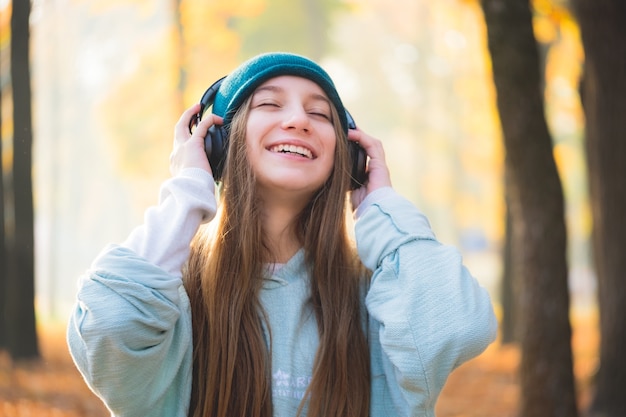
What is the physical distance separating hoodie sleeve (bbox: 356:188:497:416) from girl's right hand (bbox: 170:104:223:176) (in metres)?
0.57

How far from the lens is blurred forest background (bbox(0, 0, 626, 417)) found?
13836 millimetres

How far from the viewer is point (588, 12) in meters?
5.69

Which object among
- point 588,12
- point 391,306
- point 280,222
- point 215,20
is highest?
point 215,20

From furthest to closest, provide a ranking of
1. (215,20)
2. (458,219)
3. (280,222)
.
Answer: (458,219)
(215,20)
(280,222)

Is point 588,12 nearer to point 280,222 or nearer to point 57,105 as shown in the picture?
point 280,222

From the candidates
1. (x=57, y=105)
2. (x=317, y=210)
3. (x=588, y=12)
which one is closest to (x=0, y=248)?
(x=588, y=12)

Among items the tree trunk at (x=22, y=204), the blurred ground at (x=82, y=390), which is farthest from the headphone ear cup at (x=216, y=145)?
the tree trunk at (x=22, y=204)

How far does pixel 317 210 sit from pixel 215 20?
41.7 feet

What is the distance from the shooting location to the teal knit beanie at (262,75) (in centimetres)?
231

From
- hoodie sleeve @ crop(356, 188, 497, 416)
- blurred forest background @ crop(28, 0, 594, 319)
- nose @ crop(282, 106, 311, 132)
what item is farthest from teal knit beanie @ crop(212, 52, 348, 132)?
blurred forest background @ crop(28, 0, 594, 319)

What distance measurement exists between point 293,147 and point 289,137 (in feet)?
0.11

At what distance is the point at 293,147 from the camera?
7.49 feet

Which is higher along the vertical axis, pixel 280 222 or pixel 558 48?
pixel 558 48

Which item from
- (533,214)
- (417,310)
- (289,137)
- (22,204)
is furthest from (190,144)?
(22,204)
